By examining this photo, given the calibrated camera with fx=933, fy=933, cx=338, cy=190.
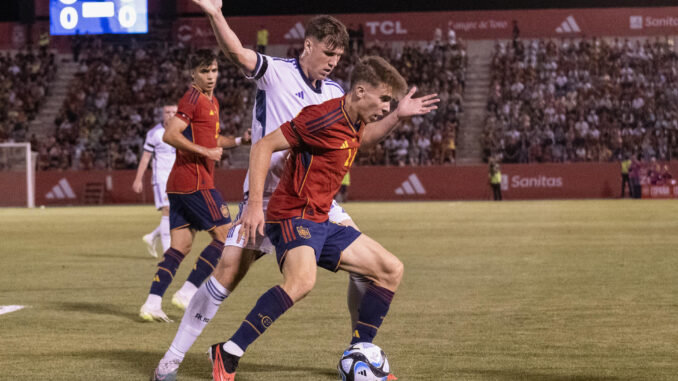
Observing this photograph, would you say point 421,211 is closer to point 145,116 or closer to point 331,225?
point 145,116

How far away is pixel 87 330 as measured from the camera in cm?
810

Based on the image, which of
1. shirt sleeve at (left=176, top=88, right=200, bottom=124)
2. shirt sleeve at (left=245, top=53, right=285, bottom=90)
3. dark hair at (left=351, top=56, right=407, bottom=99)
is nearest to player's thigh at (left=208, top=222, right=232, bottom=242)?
shirt sleeve at (left=176, top=88, right=200, bottom=124)

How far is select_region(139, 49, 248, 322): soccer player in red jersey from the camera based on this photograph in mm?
8461

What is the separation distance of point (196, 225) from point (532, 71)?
35.3m

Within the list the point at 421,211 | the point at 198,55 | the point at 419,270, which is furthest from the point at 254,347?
the point at 421,211

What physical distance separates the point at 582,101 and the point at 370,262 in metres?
36.4

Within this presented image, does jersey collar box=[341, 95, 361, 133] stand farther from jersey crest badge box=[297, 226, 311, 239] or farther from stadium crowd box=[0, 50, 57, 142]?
stadium crowd box=[0, 50, 57, 142]

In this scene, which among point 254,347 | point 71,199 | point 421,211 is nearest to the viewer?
point 254,347

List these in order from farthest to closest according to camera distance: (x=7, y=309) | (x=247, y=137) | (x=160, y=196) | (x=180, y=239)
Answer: (x=160, y=196) → (x=7, y=309) → (x=180, y=239) → (x=247, y=137)

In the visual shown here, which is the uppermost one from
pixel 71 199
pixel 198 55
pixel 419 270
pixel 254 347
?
pixel 198 55

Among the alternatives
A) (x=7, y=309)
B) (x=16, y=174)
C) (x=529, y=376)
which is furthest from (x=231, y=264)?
(x=16, y=174)

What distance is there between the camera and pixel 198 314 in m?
5.77

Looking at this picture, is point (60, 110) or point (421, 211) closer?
point (421, 211)

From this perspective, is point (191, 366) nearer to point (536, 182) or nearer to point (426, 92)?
point (536, 182)
